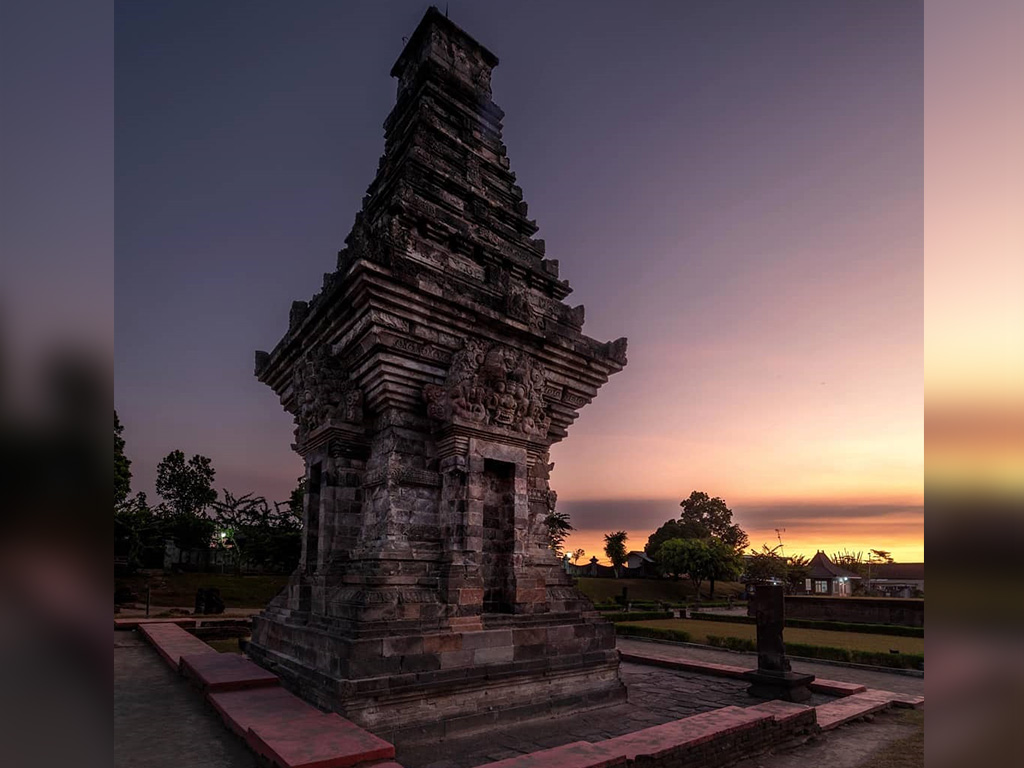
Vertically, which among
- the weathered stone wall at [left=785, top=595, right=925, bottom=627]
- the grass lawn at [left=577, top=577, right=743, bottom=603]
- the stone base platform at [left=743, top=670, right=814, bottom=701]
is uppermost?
the stone base platform at [left=743, top=670, right=814, bottom=701]

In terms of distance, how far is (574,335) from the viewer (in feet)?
42.2

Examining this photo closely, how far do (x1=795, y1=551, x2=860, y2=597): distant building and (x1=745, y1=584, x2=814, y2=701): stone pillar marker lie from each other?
6010 cm

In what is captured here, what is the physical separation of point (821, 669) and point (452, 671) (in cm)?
1321

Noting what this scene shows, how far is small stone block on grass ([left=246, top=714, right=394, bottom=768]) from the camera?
20.9 feet

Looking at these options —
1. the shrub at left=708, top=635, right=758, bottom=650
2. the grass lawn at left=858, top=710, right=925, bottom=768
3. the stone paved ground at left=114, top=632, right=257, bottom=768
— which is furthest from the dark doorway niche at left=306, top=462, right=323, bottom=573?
the shrub at left=708, top=635, right=758, bottom=650

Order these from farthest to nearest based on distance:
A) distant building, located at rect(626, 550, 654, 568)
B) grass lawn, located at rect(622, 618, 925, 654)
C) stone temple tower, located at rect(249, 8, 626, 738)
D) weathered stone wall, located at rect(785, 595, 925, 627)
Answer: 1. distant building, located at rect(626, 550, 654, 568)
2. weathered stone wall, located at rect(785, 595, 925, 627)
3. grass lawn, located at rect(622, 618, 925, 654)
4. stone temple tower, located at rect(249, 8, 626, 738)

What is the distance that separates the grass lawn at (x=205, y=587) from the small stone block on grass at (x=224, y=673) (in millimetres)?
24371

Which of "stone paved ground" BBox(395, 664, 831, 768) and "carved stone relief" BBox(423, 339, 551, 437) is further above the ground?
"carved stone relief" BBox(423, 339, 551, 437)

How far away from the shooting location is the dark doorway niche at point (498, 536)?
10500mm

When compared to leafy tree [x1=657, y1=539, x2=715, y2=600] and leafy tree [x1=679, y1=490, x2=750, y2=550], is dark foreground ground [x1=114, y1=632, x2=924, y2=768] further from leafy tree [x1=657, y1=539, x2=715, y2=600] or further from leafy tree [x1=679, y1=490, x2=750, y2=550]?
leafy tree [x1=679, y1=490, x2=750, y2=550]
